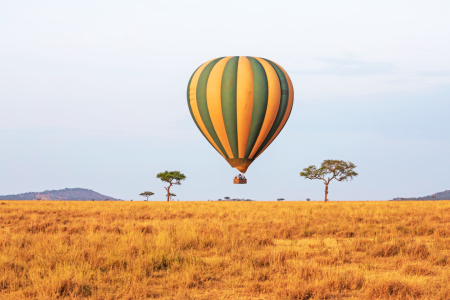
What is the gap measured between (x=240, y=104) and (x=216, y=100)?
1516 mm

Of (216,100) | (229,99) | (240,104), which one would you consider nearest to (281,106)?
(240,104)

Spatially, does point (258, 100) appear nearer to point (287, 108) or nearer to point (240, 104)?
point (240, 104)

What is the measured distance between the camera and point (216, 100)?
28.0 meters

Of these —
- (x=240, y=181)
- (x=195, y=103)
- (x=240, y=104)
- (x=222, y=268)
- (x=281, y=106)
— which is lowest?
(x=222, y=268)

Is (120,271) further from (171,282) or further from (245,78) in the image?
(245,78)

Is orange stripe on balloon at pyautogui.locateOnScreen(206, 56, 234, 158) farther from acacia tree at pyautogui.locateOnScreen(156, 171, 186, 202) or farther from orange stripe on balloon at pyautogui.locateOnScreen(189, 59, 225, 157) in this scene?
acacia tree at pyautogui.locateOnScreen(156, 171, 186, 202)

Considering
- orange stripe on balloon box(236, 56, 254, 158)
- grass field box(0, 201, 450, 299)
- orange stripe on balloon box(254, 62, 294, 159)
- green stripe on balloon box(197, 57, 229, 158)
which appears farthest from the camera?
orange stripe on balloon box(254, 62, 294, 159)

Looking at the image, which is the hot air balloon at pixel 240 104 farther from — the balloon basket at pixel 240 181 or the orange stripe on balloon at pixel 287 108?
the balloon basket at pixel 240 181

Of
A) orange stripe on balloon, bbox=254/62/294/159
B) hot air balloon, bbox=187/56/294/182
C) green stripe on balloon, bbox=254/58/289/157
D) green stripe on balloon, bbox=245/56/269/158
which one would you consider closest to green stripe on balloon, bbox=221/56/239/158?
hot air balloon, bbox=187/56/294/182

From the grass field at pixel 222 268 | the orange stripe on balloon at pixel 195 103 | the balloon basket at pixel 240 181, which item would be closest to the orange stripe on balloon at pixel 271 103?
the balloon basket at pixel 240 181

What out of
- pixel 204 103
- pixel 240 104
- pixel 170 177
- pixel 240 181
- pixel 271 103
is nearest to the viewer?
pixel 240 104

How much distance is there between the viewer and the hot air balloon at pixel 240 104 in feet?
91.0

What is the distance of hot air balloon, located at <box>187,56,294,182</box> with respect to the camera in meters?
27.8

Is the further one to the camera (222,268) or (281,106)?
(281,106)
